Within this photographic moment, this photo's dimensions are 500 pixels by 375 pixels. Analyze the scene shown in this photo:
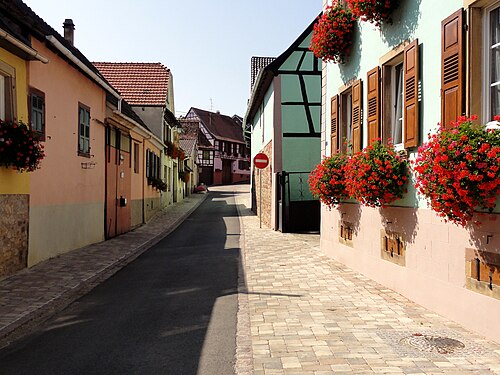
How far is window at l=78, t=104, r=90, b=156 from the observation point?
518 inches

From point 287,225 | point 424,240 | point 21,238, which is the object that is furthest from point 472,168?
point 287,225

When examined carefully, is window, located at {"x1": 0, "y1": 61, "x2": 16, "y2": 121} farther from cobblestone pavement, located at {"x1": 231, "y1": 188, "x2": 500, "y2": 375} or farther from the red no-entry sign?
the red no-entry sign

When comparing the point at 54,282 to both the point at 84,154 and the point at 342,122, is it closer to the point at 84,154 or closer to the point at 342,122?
the point at 84,154

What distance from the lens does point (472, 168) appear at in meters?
4.89

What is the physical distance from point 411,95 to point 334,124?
4.07 metres

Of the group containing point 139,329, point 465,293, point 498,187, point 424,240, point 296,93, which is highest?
point 296,93

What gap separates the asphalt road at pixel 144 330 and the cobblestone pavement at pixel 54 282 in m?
0.26

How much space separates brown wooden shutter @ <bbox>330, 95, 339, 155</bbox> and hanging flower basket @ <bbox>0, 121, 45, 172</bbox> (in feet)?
19.7

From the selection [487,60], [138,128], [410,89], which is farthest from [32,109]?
[138,128]

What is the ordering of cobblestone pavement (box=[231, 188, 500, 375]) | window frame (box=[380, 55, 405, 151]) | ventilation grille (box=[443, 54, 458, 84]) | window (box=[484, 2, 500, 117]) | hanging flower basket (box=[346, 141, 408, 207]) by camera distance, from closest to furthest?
cobblestone pavement (box=[231, 188, 500, 375]) → window (box=[484, 2, 500, 117]) → ventilation grille (box=[443, 54, 458, 84]) → hanging flower basket (box=[346, 141, 408, 207]) → window frame (box=[380, 55, 405, 151])

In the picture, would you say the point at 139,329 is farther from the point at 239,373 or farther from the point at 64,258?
the point at 64,258

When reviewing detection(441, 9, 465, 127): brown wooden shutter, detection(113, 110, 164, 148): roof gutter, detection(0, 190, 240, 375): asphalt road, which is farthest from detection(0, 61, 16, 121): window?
detection(441, 9, 465, 127): brown wooden shutter

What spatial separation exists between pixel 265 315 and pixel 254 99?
18063mm

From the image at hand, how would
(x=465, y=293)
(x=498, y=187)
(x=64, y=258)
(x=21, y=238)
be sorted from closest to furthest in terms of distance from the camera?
(x=498, y=187) → (x=465, y=293) → (x=21, y=238) → (x=64, y=258)
